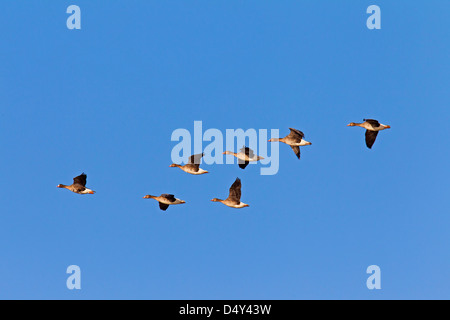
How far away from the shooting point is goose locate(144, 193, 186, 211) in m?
34.1

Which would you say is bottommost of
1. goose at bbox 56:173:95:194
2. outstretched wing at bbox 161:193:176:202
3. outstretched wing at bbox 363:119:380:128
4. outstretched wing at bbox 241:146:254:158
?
outstretched wing at bbox 161:193:176:202

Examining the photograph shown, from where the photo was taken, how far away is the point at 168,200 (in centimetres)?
3450

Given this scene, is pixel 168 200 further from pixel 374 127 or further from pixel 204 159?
pixel 374 127

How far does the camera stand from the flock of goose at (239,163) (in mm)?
32531

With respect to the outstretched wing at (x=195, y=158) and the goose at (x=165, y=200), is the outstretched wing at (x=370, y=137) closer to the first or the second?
the outstretched wing at (x=195, y=158)

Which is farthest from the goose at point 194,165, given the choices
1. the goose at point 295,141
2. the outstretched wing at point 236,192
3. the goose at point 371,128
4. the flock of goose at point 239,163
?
the goose at point 371,128

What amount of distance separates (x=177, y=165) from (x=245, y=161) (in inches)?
133

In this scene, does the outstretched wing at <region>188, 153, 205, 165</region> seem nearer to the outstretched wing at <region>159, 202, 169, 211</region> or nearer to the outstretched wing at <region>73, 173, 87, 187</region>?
the outstretched wing at <region>159, 202, 169, 211</region>

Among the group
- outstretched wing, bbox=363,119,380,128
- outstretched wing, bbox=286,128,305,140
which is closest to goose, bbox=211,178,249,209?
outstretched wing, bbox=286,128,305,140

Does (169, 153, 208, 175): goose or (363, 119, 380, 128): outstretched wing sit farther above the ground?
(363, 119, 380, 128): outstretched wing

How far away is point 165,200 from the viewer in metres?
34.7

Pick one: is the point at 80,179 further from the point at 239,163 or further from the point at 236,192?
the point at 239,163
